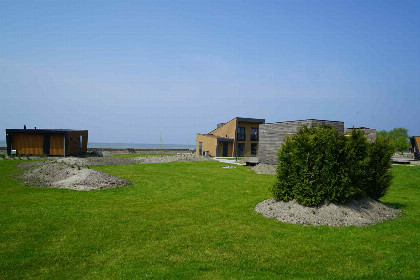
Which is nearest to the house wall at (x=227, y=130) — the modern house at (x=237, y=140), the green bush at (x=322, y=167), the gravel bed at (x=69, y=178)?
the modern house at (x=237, y=140)

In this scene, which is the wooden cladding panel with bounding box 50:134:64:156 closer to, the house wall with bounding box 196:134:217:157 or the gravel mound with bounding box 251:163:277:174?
the house wall with bounding box 196:134:217:157

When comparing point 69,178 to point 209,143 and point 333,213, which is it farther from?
point 209,143

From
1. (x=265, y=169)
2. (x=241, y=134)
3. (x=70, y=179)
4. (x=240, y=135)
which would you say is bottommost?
(x=70, y=179)

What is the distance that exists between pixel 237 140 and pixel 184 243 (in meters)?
36.4

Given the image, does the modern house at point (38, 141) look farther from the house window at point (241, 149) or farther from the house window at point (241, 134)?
the house window at point (241, 149)

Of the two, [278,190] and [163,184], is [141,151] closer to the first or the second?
→ [163,184]

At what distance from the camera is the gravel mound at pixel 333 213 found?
29.5ft

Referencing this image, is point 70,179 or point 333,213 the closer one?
point 333,213

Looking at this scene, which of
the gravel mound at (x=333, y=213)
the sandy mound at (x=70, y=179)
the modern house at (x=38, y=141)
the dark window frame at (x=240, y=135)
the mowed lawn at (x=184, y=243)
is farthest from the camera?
the dark window frame at (x=240, y=135)

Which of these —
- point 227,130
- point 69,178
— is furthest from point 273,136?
point 69,178

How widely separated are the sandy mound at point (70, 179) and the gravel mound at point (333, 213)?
9175 mm

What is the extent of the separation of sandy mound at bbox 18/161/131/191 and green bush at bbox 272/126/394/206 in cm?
984

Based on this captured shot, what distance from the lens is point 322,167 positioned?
31.8 feet

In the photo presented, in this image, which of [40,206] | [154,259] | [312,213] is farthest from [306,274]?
[40,206]
